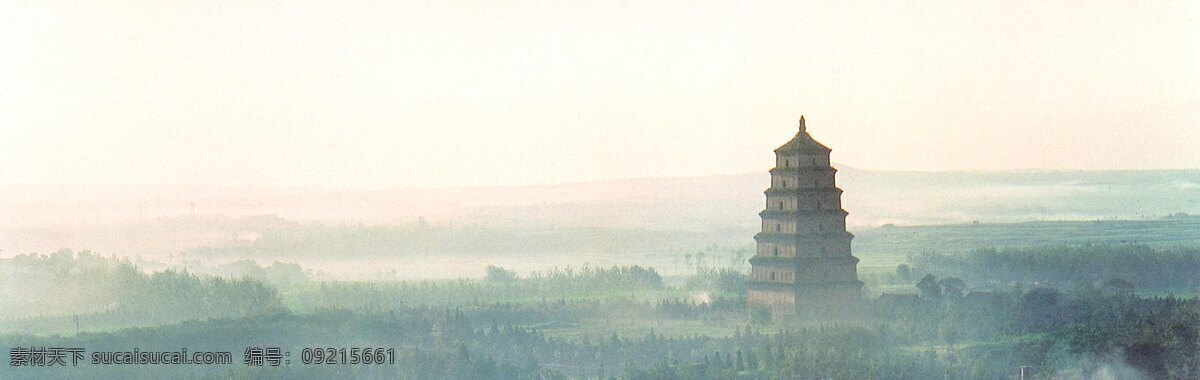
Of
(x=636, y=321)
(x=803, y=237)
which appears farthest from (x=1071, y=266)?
(x=636, y=321)

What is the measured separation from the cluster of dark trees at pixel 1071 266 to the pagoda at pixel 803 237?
5546mm

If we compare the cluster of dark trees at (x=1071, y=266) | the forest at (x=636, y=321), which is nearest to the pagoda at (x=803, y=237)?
the forest at (x=636, y=321)

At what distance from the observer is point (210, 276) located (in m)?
58.1

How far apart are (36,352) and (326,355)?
696 centimetres

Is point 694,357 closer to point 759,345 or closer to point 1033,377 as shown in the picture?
point 759,345

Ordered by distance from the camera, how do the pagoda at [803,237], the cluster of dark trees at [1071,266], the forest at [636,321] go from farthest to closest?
the cluster of dark trees at [1071,266]
the pagoda at [803,237]
the forest at [636,321]

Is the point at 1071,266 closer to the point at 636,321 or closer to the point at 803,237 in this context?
the point at 803,237

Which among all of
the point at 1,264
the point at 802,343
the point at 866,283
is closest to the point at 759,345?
the point at 802,343

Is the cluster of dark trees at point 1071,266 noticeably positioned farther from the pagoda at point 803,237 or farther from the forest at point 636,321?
the pagoda at point 803,237

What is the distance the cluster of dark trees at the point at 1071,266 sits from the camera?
61.2 m

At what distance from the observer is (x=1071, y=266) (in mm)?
61688

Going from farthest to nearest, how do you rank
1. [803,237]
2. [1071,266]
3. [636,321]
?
[1071,266], [636,321], [803,237]

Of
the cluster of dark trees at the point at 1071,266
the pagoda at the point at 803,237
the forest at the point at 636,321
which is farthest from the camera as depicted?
the cluster of dark trees at the point at 1071,266

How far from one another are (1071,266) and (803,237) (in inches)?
379
